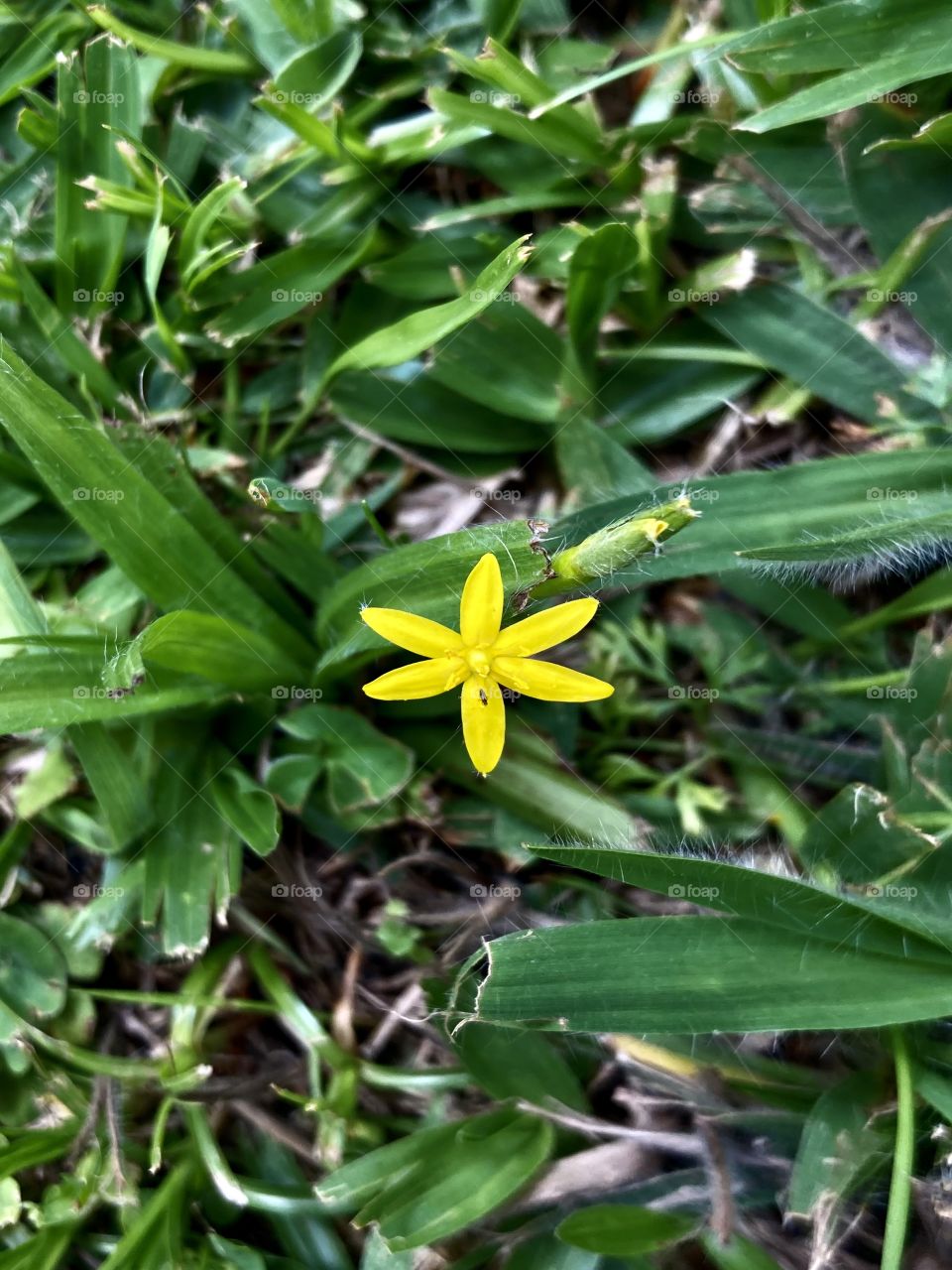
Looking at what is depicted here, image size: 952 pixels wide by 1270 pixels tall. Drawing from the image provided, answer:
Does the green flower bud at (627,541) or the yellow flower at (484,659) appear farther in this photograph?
the yellow flower at (484,659)

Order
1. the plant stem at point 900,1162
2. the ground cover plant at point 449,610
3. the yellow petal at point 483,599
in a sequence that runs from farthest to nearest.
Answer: the ground cover plant at point 449,610 < the plant stem at point 900,1162 < the yellow petal at point 483,599

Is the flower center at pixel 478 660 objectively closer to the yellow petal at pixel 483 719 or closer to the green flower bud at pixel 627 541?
the yellow petal at pixel 483 719

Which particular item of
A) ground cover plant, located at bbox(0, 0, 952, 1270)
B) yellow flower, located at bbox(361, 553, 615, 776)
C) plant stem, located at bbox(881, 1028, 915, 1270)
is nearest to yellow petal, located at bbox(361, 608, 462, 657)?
yellow flower, located at bbox(361, 553, 615, 776)

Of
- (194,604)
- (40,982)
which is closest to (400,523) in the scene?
(194,604)

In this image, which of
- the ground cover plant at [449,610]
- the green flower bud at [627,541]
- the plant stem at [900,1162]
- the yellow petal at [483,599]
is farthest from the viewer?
the ground cover plant at [449,610]

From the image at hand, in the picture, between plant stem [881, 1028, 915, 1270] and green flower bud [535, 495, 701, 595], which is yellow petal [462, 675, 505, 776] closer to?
green flower bud [535, 495, 701, 595]

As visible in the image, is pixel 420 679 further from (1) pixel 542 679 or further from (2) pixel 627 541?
(2) pixel 627 541

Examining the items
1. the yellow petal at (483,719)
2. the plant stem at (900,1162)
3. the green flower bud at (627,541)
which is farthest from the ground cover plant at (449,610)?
the green flower bud at (627,541)
